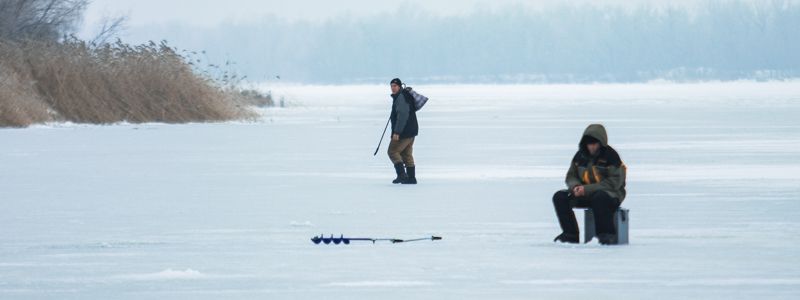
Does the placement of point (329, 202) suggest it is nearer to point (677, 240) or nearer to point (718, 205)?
point (718, 205)

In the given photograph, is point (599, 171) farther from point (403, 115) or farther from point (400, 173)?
point (403, 115)

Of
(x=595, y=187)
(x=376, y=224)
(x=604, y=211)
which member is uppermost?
(x=595, y=187)

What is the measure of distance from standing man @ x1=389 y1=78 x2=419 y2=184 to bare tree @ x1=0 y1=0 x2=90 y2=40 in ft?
76.4

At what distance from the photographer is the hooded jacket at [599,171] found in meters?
9.12

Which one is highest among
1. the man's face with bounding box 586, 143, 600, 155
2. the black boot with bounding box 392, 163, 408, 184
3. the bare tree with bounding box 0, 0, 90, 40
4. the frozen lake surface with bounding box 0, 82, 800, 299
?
the bare tree with bounding box 0, 0, 90, 40

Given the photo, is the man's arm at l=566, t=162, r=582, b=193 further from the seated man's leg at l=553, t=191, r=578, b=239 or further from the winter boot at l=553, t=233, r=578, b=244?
the winter boot at l=553, t=233, r=578, b=244

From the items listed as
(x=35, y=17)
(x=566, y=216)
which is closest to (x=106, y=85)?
(x=35, y=17)

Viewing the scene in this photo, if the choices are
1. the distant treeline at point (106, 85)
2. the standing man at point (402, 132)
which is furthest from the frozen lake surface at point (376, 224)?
the distant treeline at point (106, 85)

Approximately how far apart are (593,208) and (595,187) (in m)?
0.12

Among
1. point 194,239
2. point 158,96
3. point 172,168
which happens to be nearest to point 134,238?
point 194,239

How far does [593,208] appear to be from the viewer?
9.16m

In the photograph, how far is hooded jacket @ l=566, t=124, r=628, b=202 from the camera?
359 inches

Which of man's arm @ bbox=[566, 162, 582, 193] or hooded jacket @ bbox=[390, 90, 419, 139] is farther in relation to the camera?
hooded jacket @ bbox=[390, 90, 419, 139]

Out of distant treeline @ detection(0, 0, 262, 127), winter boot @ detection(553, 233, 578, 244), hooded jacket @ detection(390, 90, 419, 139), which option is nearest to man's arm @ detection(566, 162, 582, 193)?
winter boot @ detection(553, 233, 578, 244)
